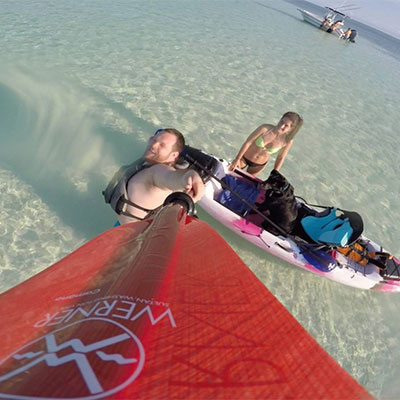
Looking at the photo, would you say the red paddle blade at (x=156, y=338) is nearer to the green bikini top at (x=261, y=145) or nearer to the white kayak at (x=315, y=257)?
the white kayak at (x=315, y=257)

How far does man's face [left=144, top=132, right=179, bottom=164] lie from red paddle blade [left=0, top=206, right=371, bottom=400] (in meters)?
1.38

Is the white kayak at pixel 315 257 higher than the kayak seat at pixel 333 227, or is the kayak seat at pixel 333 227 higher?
the kayak seat at pixel 333 227

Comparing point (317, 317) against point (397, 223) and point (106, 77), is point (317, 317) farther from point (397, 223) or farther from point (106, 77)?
point (106, 77)

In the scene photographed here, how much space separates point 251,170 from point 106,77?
4.96 m

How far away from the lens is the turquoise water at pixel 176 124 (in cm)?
387

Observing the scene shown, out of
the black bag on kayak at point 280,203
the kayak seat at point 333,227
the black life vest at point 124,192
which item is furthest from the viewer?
the black bag on kayak at point 280,203

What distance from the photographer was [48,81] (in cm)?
661

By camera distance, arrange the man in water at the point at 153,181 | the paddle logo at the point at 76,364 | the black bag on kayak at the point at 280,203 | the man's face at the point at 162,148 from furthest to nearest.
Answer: the black bag on kayak at the point at 280,203, the man's face at the point at 162,148, the man in water at the point at 153,181, the paddle logo at the point at 76,364

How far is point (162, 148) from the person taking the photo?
2.46 metres

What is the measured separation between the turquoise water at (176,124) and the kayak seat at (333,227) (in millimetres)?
747

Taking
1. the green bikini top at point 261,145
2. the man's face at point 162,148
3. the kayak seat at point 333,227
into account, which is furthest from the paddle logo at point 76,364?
the green bikini top at point 261,145

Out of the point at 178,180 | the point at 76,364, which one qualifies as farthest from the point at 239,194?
the point at 76,364

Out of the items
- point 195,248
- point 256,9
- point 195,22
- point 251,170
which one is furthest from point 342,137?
point 256,9

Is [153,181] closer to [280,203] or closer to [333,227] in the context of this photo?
[280,203]
